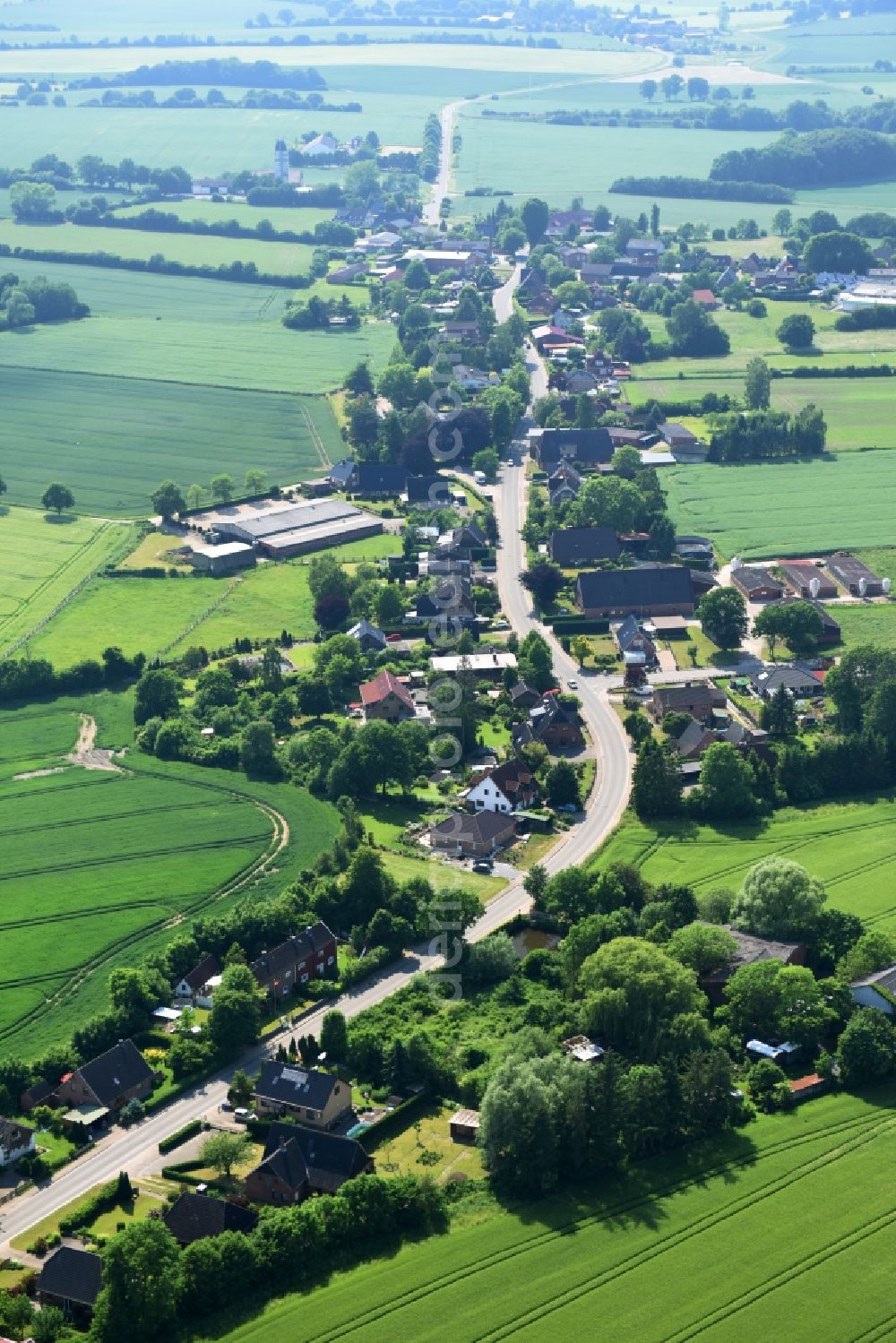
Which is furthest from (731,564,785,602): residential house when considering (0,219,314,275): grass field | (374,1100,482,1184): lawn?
(0,219,314,275): grass field

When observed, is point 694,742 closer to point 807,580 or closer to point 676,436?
point 807,580

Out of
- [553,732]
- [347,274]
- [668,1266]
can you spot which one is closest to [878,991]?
[668,1266]

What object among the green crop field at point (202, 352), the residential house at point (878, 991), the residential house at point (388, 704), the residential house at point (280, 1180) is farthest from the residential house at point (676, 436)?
the residential house at point (280, 1180)

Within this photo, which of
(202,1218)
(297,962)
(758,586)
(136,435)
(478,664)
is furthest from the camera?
(136,435)

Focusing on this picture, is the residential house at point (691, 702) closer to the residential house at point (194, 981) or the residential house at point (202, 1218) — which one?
the residential house at point (194, 981)

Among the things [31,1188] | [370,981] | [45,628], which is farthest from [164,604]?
[31,1188]
